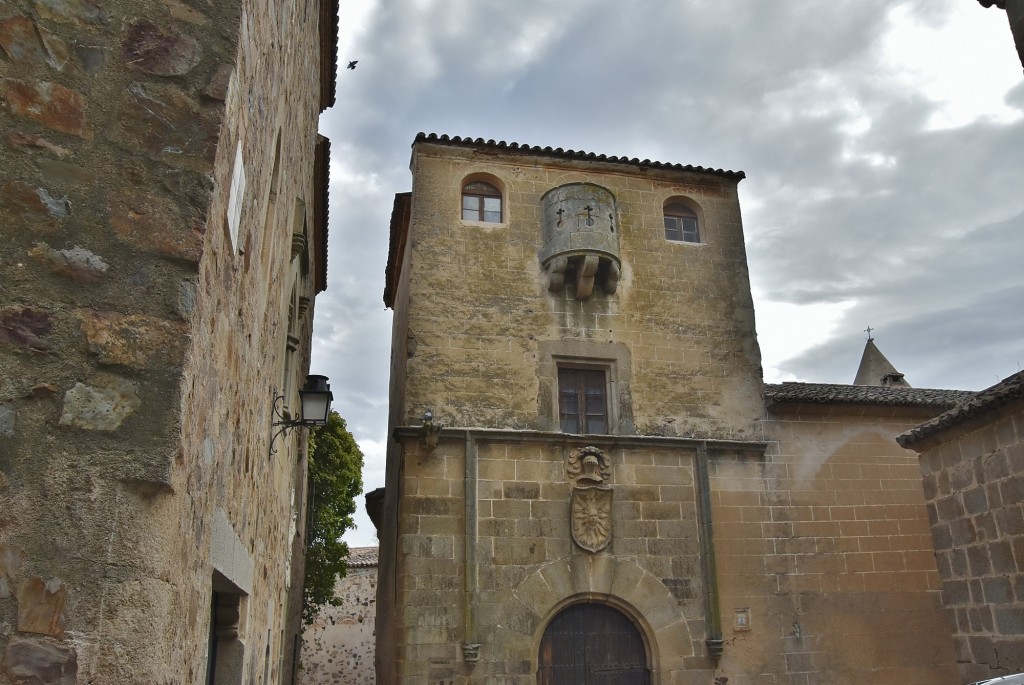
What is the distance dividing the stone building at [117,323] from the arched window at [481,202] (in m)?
9.56

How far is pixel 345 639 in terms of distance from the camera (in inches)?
848

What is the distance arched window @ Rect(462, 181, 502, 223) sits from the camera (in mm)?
12500

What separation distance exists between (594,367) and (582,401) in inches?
23.1

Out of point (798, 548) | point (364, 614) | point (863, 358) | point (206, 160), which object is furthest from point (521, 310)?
point (863, 358)

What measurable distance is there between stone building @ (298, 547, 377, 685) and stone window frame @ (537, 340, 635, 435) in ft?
36.6

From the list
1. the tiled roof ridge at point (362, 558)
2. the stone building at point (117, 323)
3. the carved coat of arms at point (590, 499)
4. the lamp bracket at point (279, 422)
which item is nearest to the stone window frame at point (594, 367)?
the carved coat of arms at point (590, 499)

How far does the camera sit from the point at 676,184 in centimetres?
1345

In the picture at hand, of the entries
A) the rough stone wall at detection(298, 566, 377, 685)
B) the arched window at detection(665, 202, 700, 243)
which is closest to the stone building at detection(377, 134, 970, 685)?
the arched window at detection(665, 202, 700, 243)

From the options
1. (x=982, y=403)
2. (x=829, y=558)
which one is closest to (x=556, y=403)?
(x=829, y=558)

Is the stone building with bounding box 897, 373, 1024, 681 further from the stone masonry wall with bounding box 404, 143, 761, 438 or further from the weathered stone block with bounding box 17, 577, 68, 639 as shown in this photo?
the weathered stone block with bounding box 17, 577, 68, 639

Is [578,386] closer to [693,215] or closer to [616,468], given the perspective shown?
[616,468]

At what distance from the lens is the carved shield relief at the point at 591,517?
35.1 ft

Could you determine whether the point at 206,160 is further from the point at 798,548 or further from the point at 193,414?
the point at 798,548

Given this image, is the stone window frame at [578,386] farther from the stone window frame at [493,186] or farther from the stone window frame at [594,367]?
the stone window frame at [493,186]
